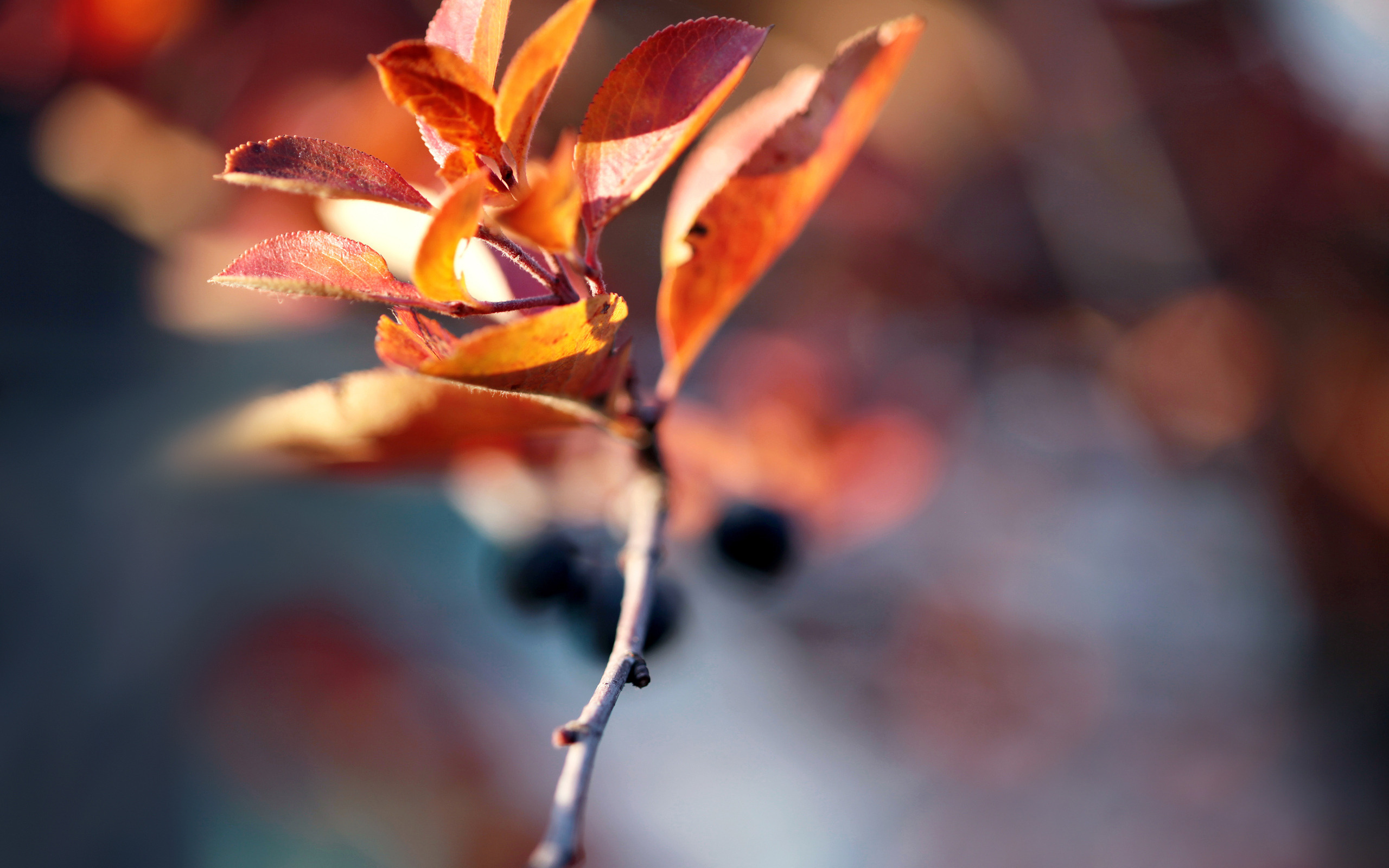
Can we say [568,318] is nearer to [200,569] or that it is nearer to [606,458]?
[606,458]

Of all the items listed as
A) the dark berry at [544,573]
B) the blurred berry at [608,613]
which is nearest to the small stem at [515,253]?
the blurred berry at [608,613]

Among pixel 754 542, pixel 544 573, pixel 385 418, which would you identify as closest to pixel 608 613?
pixel 544 573

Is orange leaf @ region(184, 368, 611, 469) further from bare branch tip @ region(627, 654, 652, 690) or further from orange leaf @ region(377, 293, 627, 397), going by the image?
bare branch tip @ region(627, 654, 652, 690)

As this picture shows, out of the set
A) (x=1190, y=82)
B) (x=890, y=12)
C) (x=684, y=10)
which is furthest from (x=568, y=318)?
(x=1190, y=82)

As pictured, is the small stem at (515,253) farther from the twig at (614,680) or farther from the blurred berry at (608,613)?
the blurred berry at (608,613)

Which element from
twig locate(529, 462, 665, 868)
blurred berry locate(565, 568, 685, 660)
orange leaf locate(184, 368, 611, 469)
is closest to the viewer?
twig locate(529, 462, 665, 868)

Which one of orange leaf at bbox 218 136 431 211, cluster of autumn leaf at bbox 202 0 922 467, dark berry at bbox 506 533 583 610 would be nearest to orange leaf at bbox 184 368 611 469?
cluster of autumn leaf at bbox 202 0 922 467
